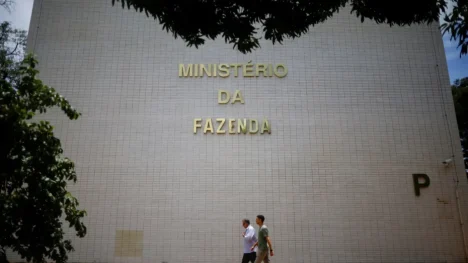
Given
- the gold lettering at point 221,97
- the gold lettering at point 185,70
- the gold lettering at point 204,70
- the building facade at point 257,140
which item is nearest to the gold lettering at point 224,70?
the building facade at point 257,140

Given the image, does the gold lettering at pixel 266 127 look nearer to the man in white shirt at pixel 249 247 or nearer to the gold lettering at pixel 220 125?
the gold lettering at pixel 220 125

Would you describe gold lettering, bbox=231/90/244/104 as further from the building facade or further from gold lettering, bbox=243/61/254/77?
gold lettering, bbox=243/61/254/77

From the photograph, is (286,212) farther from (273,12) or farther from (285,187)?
(273,12)

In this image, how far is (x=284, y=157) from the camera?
10516 mm

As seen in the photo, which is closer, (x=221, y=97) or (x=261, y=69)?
(x=221, y=97)

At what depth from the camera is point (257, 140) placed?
10.6 metres

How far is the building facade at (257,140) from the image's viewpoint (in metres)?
Answer: 9.98

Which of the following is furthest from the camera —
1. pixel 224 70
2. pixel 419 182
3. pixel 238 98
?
pixel 224 70

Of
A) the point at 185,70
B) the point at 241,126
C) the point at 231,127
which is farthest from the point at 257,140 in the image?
the point at 185,70

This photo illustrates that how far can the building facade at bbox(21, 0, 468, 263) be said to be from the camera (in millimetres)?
9977

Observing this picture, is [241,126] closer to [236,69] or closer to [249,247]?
[236,69]

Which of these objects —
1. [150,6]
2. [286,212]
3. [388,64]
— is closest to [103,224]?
[286,212]

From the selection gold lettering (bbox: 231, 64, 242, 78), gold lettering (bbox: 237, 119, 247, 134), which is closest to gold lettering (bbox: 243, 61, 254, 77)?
gold lettering (bbox: 231, 64, 242, 78)

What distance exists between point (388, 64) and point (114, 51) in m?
8.03
